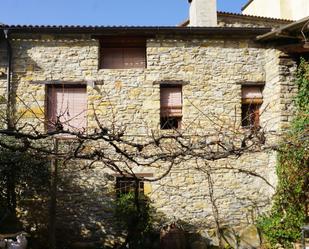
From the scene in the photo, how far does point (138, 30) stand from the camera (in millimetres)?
10945

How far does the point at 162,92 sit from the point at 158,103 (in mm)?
368

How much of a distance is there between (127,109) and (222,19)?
240 inches

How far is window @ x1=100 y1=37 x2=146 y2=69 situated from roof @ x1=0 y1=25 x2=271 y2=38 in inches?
11.7

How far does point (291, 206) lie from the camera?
32.6 feet

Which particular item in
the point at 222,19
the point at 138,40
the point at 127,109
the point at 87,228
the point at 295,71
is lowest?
the point at 87,228

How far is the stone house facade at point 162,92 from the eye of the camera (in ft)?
35.4

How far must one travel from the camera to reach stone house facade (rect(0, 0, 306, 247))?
1078cm

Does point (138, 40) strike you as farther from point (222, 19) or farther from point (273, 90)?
point (222, 19)

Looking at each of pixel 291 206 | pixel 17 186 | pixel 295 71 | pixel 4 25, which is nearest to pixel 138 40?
pixel 4 25

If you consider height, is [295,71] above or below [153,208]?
above

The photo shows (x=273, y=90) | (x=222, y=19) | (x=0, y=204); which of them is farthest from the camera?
(x=222, y=19)

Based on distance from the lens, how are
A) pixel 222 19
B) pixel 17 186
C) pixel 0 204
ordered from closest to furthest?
1. pixel 0 204
2. pixel 17 186
3. pixel 222 19

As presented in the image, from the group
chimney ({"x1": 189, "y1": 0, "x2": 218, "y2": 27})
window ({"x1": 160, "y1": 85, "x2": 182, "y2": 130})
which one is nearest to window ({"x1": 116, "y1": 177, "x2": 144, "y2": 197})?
window ({"x1": 160, "y1": 85, "x2": 182, "y2": 130})

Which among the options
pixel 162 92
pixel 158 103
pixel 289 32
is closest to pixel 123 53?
pixel 162 92
